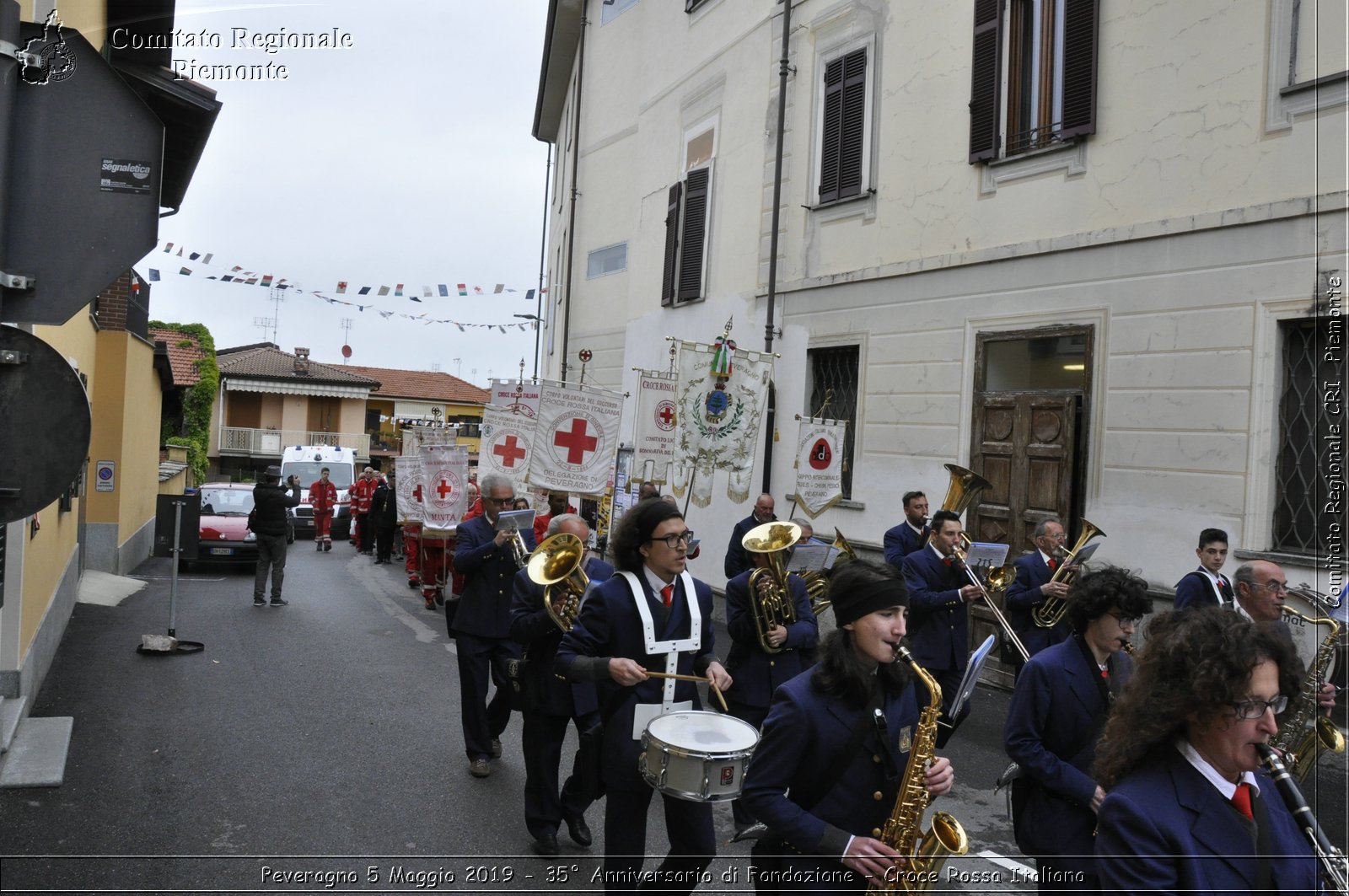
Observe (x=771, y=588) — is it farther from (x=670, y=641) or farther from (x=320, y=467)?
(x=320, y=467)

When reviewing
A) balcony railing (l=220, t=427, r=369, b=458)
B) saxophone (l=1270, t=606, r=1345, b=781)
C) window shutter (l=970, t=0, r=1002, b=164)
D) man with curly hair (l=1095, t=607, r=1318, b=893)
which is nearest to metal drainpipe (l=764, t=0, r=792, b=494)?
window shutter (l=970, t=0, r=1002, b=164)

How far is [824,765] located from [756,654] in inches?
112

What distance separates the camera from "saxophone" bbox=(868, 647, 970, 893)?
120 inches

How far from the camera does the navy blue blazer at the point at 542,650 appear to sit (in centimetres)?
564

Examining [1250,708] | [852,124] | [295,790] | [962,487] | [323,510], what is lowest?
[295,790]

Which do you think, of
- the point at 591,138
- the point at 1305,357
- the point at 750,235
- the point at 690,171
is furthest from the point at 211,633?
the point at 591,138

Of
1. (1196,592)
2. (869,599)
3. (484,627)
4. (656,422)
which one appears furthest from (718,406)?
(869,599)

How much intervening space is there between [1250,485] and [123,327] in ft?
53.7

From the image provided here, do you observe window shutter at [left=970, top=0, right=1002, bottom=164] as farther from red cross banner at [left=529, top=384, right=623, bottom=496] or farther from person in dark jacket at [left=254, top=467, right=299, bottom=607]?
person in dark jacket at [left=254, top=467, right=299, bottom=607]

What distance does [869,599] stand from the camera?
10.9ft

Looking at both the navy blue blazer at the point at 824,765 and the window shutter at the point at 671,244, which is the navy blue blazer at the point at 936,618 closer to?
the navy blue blazer at the point at 824,765

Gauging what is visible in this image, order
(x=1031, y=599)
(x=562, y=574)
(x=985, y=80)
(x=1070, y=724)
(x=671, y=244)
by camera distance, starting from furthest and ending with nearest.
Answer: (x=671, y=244) < (x=985, y=80) < (x=1031, y=599) < (x=562, y=574) < (x=1070, y=724)

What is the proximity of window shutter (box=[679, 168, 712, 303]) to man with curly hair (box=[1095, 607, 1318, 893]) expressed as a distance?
1465 centimetres

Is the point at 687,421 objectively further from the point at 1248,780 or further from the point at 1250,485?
the point at 1248,780
